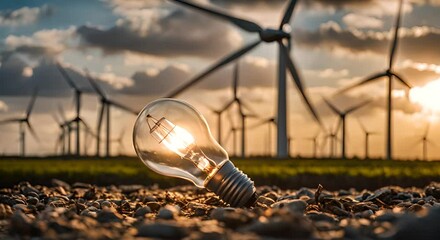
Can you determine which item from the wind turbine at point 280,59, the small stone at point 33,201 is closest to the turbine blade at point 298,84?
the wind turbine at point 280,59

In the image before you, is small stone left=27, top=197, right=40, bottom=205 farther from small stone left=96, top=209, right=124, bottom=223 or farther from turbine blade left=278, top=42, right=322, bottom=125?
turbine blade left=278, top=42, right=322, bottom=125

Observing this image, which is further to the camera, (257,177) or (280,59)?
(280,59)

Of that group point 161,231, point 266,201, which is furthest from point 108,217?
point 266,201

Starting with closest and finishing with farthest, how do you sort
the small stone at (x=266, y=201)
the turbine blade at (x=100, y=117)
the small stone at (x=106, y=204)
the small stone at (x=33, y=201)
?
1. the small stone at (x=106, y=204)
2. the small stone at (x=266, y=201)
3. the small stone at (x=33, y=201)
4. the turbine blade at (x=100, y=117)

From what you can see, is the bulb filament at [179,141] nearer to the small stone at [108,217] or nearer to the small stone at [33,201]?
the small stone at [108,217]

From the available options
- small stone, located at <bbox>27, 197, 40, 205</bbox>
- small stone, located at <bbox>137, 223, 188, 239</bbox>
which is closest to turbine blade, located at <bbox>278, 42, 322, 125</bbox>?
small stone, located at <bbox>27, 197, 40, 205</bbox>

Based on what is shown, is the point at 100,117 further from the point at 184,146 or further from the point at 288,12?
the point at 184,146

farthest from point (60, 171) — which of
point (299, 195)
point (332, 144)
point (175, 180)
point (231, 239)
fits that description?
point (332, 144)

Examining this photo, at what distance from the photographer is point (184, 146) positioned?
28.9 ft

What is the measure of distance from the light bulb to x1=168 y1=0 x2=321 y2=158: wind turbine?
2593 centimetres

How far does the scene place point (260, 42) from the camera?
38938 millimetres

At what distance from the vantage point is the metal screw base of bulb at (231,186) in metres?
8.57

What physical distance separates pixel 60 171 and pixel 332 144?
46570mm

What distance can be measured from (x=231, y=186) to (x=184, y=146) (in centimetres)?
75
